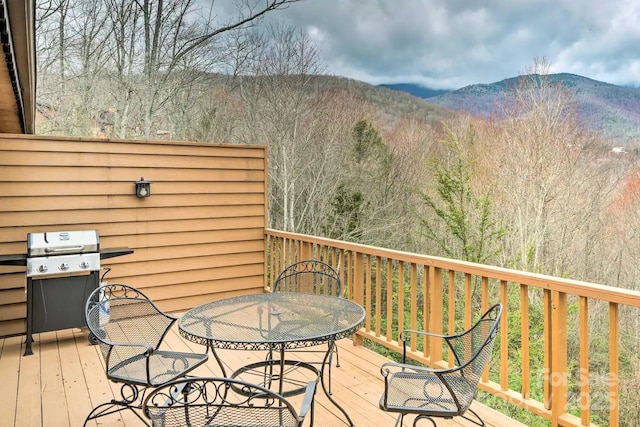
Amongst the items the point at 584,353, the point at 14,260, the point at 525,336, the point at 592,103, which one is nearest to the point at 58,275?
the point at 14,260

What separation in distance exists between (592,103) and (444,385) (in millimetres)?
11364

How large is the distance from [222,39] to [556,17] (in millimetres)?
12632

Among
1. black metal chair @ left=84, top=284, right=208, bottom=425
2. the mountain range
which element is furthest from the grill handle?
the mountain range

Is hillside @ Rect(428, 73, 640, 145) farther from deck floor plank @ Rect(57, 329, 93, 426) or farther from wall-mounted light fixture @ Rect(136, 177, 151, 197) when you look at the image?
deck floor plank @ Rect(57, 329, 93, 426)

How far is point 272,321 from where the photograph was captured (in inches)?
97.7

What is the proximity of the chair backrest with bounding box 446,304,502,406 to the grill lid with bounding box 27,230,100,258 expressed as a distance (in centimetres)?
333

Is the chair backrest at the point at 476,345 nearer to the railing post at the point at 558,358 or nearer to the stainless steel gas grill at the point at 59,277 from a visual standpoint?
the railing post at the point at 558,358

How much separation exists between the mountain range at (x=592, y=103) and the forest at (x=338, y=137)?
332 millimetres

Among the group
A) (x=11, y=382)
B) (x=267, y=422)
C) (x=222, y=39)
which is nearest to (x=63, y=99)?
(x=222, y=39)

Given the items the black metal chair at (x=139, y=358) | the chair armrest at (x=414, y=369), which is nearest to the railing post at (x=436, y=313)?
the chair armrest at (x=414, y=369)

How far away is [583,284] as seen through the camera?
2.09m

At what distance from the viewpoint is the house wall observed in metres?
4.06

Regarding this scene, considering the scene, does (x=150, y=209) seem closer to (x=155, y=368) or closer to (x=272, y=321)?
(x=155, y=368)

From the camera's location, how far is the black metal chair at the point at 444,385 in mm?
1848
